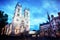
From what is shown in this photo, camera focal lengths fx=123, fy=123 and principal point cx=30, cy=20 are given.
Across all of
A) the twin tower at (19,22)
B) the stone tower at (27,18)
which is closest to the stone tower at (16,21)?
the twin tower at (19,22)

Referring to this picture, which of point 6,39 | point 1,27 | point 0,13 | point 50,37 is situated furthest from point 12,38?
point 50,37

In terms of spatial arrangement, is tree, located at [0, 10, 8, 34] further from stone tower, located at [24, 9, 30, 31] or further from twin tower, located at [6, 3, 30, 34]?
stone tower, located at [24, 9, 30, 31]

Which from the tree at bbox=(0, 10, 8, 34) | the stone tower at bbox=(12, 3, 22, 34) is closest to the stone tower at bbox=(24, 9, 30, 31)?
the stone tower at bbox=(12, 3, 22, 34)

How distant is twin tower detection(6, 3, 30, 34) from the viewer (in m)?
4.83

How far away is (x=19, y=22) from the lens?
4820mm

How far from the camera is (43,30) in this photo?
511 centimetres

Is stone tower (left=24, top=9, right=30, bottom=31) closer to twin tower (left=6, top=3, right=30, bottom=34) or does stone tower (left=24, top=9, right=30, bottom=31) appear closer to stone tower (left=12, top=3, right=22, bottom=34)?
twin tower (left=6, top=3, right=30, bottom=34)

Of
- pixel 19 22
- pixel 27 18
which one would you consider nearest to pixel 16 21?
pixel 19 22

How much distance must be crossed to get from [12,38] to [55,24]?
1842mm

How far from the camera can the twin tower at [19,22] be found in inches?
190

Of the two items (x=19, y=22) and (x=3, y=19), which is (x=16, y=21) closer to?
(x=19, y=22)

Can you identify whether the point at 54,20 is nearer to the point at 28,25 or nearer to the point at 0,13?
the point at 28,25

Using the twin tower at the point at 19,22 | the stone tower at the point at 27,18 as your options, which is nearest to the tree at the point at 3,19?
the twin tower at the point at 19,22

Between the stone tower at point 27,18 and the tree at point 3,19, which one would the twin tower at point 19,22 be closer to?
the stone tower at point 27,18
